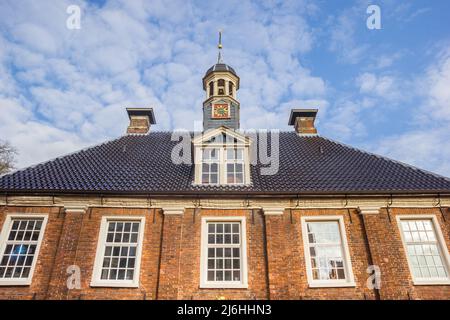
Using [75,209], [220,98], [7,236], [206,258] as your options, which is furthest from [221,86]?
[7,236]

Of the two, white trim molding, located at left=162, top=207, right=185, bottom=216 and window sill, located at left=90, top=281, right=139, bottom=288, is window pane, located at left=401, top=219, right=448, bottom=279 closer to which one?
white trim molding, located at left=162, top=207, right=185, bottom=216

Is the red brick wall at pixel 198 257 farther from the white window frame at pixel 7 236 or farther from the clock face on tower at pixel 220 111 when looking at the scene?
the clock face on tower at pixel 220 111

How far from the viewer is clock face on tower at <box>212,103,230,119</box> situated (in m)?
17.5

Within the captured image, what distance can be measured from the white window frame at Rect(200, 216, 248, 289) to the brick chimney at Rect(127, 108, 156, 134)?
863 cm

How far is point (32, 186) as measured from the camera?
11.6 meters

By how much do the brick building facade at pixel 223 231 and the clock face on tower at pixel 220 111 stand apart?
4.34 m

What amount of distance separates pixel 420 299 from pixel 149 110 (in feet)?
50.1

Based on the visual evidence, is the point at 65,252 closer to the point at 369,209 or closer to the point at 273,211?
the point at 273,211

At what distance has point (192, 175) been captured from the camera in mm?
12758

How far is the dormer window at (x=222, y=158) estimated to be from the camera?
491 inches

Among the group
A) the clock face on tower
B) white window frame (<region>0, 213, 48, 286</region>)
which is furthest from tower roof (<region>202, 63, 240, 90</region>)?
white window frame (<region>0, 213, 48, 286</region>)
